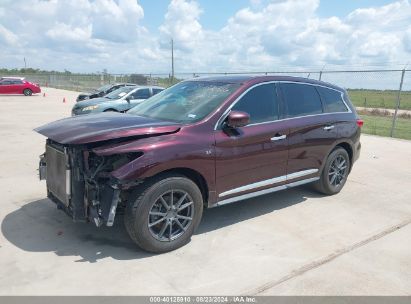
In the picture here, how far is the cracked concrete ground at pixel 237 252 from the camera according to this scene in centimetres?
346

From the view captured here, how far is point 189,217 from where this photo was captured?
4.18m

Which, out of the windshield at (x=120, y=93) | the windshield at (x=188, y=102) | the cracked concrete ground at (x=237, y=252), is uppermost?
the windshield at (x=188, y=102)

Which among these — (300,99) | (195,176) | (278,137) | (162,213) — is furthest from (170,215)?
(300,99)

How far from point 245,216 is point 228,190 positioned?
0.79 meters

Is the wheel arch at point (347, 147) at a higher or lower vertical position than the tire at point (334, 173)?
higher

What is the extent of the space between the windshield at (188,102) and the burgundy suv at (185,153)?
0.02 metres

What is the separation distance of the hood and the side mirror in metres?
0.58

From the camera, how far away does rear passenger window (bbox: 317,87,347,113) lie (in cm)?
588

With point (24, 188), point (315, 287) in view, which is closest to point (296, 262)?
point (315, 287)

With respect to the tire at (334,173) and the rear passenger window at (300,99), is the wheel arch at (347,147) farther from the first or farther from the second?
the rear passenger window at (300,99)

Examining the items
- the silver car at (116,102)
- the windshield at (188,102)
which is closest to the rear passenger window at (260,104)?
the windshield at (188,102)

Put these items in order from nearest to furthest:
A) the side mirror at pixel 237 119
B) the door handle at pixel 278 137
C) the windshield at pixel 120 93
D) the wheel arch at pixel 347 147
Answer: the side mirror at pixel 237 119
the door handle at pixel 278 137
the wheel arch at pixel 347 147
the windshield at pixel 120 93

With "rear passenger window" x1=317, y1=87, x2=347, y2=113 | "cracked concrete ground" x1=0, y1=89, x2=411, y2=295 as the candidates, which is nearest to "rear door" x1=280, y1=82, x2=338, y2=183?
"rear passenger window" x1=317, y1=87, x2=347, y2=113

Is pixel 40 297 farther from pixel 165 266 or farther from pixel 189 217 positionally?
pixel 189 217
